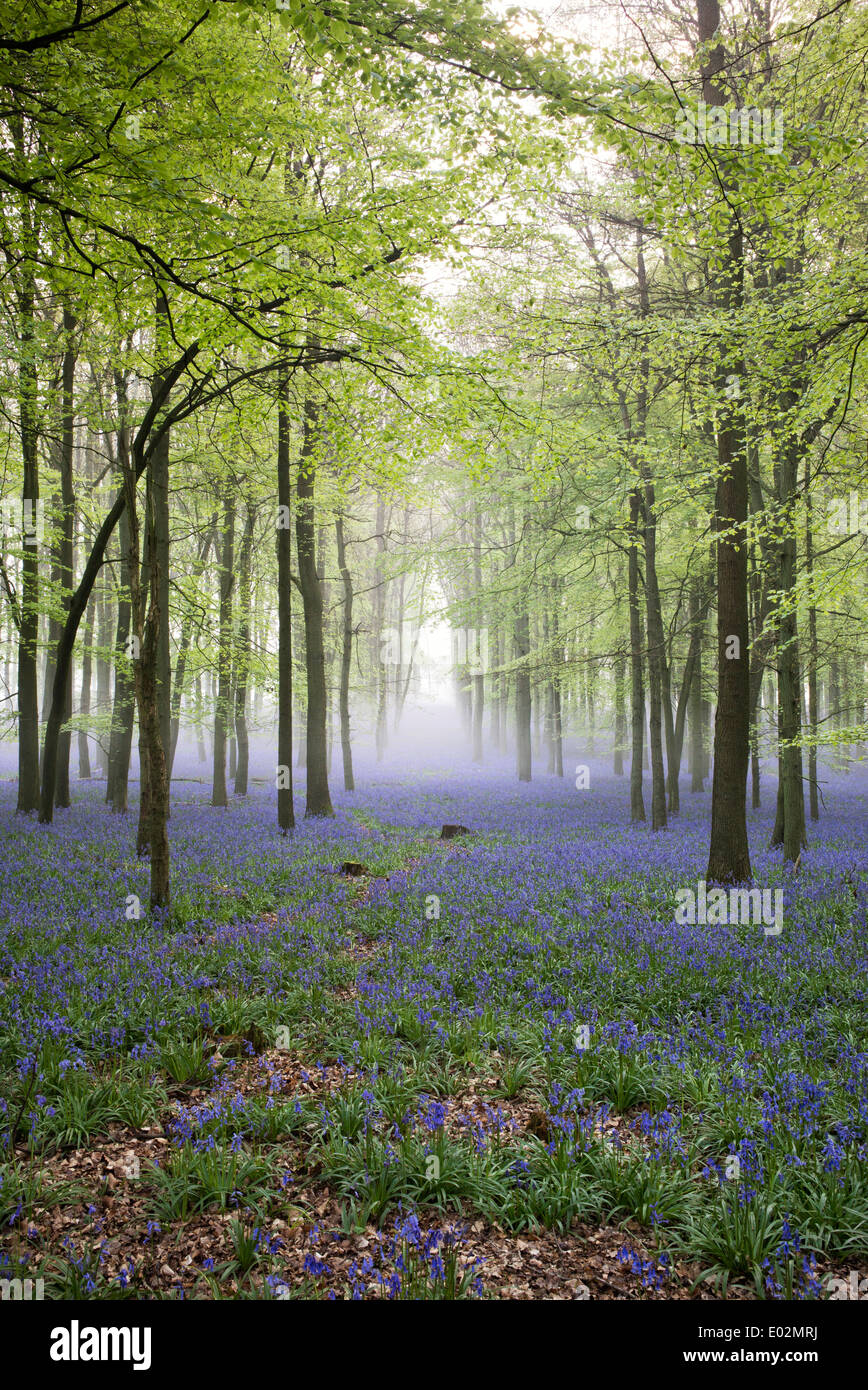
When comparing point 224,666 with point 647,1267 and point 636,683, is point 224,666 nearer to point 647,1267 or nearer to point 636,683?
point 636,683

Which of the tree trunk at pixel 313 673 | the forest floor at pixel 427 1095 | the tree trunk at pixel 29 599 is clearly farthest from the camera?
the tree trunk at pixel 313 673

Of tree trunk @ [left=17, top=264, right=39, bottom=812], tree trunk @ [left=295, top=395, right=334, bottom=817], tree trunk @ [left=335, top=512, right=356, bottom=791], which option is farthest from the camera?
tree trunk @ [left=335, top=512, right=356, bottom=791]

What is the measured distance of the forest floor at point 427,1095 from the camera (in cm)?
303

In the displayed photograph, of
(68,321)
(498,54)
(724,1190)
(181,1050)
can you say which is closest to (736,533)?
(498,54)

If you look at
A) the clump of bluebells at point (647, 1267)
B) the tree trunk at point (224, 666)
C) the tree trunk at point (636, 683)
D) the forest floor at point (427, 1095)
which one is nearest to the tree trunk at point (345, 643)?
the tree trunk at point (224, 666)

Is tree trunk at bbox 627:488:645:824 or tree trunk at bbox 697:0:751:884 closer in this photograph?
tree trunk at bbox 697:0:751:884

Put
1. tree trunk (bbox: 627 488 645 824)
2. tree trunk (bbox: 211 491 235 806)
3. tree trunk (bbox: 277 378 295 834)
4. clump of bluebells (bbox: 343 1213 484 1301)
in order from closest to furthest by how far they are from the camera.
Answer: clump of bluebells (bbox: 343 1213 484 1301) → tree trunk (bbox: 277 378 295 834) → tree trunk (bbox: 627 488 645 824) → tree trunk (bbox: 211 491 235 806)

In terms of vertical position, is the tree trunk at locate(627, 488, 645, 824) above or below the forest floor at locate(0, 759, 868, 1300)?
above

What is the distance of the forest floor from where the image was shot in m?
3.03

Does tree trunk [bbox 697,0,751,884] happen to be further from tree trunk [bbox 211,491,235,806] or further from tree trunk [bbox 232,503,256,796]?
tree trunk [bbox 211,491,235,806]

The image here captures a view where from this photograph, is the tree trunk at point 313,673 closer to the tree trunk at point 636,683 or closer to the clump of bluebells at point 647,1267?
the tree trunk at point 636,683

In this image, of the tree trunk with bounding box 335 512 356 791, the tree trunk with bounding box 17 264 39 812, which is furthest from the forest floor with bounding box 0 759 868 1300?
the tree trunk with bounding box 335 512 356 791

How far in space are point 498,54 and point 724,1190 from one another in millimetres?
7484

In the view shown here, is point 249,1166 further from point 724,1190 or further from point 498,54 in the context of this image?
point 498,54
